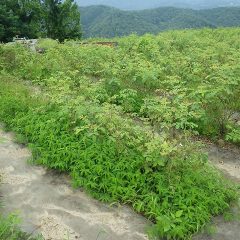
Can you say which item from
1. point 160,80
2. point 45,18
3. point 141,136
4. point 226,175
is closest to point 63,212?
point 141,136

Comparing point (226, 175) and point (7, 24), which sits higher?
point (7, 24)

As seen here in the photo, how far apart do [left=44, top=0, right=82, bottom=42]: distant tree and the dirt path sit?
82.6 ft

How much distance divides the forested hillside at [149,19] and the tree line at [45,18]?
150ft

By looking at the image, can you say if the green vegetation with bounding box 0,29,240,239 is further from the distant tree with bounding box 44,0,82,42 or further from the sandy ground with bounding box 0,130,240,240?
the distant tree with bounding box 44,0,82,42

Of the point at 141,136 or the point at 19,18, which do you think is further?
the point at 19,18

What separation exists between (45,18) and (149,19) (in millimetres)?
87615

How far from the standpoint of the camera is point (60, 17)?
31.0 m

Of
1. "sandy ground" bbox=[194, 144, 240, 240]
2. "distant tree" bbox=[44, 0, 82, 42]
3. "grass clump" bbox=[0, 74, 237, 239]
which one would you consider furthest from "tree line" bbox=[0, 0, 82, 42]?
"sandy ground" bbox=[194, 144, 240, 240]

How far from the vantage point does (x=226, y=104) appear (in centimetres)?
904

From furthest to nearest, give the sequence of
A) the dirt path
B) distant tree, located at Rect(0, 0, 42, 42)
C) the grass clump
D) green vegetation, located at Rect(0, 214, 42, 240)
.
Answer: distant tree, located at Rect(0, 0, 42, 42) < the grass clump < the dirt path < green vegetation, located at Rect(0, 214, 42, 240)

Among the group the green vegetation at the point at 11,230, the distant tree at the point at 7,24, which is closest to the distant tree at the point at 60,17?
the distant tree at the point at 7,24

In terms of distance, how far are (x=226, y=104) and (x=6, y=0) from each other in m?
26.3

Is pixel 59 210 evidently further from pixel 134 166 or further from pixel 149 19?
pixel 149 19

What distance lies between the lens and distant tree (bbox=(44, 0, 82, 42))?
30.7 meters
